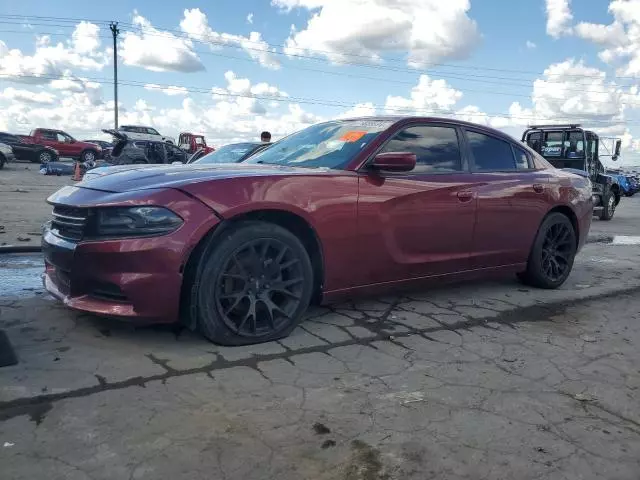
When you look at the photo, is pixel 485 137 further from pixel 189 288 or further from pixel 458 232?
pixel 189 288

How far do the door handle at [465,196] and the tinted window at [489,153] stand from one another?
0.32 metres

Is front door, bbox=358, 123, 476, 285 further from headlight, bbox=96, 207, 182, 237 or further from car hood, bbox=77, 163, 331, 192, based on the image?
headlight, bbox=96, 207, 182, 237

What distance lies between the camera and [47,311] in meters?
3.99

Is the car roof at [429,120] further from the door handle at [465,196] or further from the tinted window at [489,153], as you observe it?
the door handle at [465,196]

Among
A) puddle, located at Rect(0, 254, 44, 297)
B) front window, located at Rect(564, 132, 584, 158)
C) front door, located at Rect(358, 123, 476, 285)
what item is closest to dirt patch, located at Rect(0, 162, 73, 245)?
puddle, located at Rect(0, 254, 44, 297)

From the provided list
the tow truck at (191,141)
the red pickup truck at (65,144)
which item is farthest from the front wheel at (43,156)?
the tow truck at (191,141)

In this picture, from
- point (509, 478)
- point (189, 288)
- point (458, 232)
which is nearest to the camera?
point (509, 478)

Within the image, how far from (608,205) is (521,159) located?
11.1 meters

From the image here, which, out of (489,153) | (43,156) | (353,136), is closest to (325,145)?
(353,136)

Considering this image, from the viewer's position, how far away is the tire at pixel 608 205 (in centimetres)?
1480

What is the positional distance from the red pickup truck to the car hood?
28.2 meters

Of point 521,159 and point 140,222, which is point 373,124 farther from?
point 140,222

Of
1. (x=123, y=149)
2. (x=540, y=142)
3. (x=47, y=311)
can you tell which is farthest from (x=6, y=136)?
(x=47, y=311)

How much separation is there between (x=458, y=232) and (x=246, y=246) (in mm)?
1910
